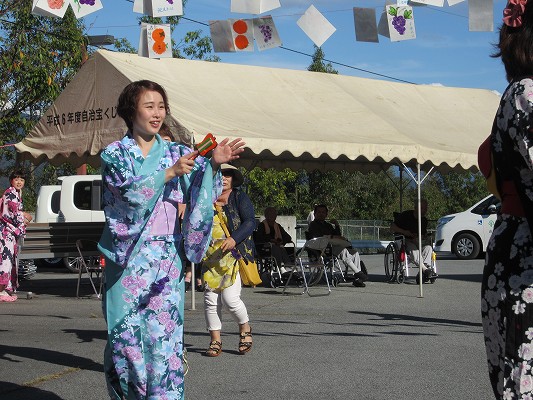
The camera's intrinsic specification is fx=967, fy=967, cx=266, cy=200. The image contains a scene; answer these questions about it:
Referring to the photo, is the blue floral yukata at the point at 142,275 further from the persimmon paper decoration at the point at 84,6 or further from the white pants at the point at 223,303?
the persimmon paper decoration at the point at 84,6

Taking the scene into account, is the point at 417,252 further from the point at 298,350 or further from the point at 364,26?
the point at 298,350

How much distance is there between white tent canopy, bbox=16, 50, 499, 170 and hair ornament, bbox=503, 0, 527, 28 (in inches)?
309

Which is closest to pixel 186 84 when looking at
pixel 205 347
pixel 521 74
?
pixel 205 347

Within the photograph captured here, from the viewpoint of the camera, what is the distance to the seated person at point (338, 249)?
15.6m

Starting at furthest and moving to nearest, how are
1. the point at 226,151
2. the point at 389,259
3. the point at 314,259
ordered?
the point at 389,259 < the point at 314,259 < the point at 226,151

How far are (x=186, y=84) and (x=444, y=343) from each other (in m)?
6.06

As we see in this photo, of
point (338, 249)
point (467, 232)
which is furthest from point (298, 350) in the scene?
point (467, 232)

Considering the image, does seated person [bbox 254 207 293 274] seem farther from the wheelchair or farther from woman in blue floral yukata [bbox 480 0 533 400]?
woman in blue floral yukata [bbox 480 0 533 400]

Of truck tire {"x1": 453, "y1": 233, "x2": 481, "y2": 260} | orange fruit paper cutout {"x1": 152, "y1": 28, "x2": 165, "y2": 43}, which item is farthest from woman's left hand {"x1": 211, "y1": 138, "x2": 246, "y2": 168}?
truck tire {"x1": 453, "y1": 233, "x2": 481, "y2": 260}

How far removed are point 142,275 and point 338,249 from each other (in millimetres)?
11003

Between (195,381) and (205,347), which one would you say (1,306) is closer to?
(205,347)

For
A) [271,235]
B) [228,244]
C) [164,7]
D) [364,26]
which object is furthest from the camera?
[271,235]

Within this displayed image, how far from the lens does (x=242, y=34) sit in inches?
405

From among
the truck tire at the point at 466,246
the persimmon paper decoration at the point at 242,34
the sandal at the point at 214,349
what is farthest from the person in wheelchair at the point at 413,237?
the sandal at the point at 214,349
